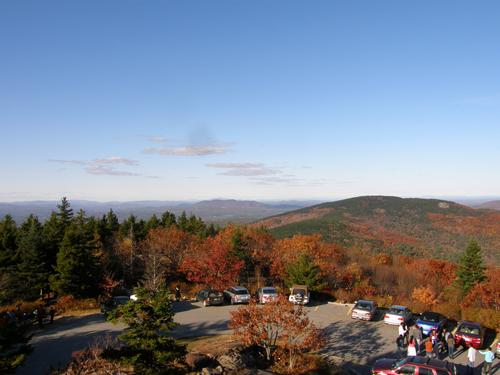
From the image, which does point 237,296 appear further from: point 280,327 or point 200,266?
point 280,327

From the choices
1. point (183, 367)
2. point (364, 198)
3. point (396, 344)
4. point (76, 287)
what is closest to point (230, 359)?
point (183, 367)

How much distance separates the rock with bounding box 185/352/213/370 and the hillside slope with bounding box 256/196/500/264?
8830cm

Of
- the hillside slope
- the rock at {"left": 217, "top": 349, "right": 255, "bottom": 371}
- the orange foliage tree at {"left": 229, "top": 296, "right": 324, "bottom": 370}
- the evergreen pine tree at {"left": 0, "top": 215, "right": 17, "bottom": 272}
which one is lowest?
the hillside slope

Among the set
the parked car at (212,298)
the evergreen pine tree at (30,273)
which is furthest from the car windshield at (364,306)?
the evergreen pine tree at (30,273)

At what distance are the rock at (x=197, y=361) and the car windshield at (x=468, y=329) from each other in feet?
41.6

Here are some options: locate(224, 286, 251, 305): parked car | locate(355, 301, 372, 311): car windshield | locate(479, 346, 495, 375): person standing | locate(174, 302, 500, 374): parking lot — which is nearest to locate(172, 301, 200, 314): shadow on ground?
locate(174, 302, 500, 374): parking lot

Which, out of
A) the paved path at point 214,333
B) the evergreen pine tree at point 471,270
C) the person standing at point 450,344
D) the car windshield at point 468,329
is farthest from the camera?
the evergreen pine tree at point 471,270

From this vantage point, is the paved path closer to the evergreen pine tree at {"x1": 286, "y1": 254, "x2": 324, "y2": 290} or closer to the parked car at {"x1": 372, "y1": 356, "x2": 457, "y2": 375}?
the parked car at {"x1": 372, "y1": 356, "x2": 457, "y2": 375}

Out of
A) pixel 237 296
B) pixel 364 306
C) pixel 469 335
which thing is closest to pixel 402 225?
pixel 237 296

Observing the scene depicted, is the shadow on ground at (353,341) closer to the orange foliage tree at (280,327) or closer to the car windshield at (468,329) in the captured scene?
the orange foliage tree at (280,327)

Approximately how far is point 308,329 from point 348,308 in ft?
45.6

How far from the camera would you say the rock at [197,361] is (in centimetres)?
1524

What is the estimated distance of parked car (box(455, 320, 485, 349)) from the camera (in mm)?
19312

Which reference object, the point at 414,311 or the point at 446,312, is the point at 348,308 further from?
the point at 446,312
